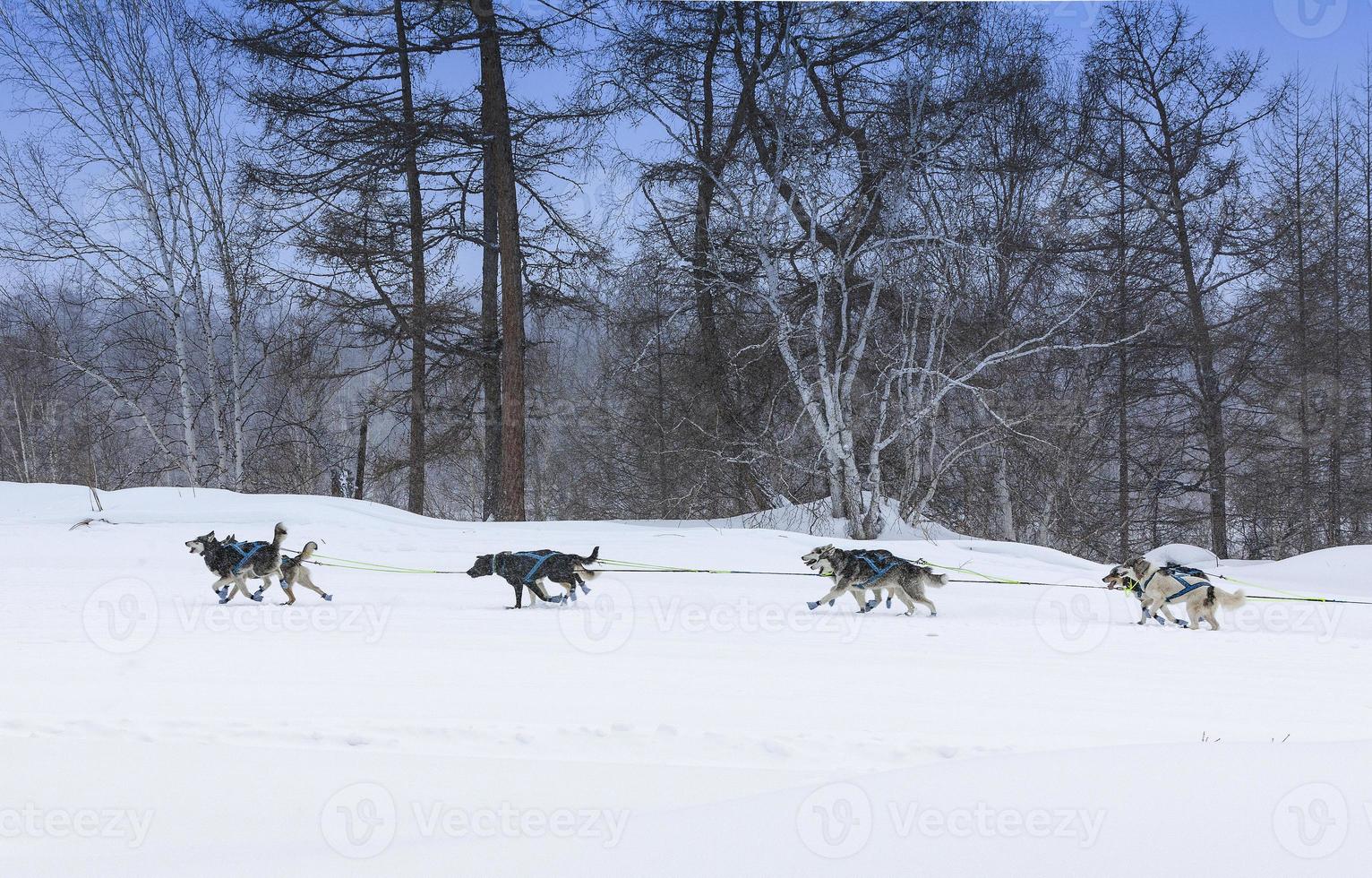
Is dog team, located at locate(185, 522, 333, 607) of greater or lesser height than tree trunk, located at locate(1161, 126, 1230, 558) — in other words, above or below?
below

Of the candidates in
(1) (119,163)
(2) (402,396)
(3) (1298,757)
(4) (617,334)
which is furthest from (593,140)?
(3) (1298,757)

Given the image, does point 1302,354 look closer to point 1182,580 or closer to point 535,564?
point 1182,580

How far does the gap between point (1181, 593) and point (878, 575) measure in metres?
2.57

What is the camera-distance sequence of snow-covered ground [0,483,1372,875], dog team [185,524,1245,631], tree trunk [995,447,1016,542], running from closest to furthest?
1. snow-covered ground [0,483,1372,875]
2. dog team [185,524,1245,631]
3. tree trunk [995,447,1016,542]

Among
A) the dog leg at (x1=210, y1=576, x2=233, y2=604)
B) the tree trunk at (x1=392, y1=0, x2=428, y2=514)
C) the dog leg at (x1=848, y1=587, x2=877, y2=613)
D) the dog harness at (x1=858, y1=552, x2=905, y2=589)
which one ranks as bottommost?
the dog leg at (x1=848, y1=587, x2=877, y2=613)

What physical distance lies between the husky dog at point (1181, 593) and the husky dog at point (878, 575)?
5.81 ft

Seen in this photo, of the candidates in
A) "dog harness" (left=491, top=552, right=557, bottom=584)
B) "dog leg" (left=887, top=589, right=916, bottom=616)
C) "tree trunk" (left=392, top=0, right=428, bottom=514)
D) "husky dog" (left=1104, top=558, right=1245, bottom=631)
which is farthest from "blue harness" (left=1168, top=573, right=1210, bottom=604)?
"tree trunk" (left=392, top=0, right=428, bottom=514)

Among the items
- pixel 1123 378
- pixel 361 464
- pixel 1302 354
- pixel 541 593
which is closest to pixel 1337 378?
pixel 1302 354

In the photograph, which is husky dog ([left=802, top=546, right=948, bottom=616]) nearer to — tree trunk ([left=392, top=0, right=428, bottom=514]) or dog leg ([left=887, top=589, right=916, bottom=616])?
dog leg ([left=887, top=589, right=916, bottom=616])

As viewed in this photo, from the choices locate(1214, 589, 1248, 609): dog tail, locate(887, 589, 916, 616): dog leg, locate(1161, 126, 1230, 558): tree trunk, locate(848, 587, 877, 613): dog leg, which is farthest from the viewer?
locate(1161, 126, 1230, 558): tree trunk

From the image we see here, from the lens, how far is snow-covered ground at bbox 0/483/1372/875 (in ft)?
7.51

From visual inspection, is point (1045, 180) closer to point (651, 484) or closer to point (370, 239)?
point (651, 484)

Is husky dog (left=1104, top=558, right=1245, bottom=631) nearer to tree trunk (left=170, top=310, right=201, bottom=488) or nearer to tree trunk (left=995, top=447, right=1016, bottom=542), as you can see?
tree trunk (left=995, top=447, right=1016, bottom=542)

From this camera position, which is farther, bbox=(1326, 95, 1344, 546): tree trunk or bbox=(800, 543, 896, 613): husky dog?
bbox=(1326, 95, 1344, 546): tree trunk
